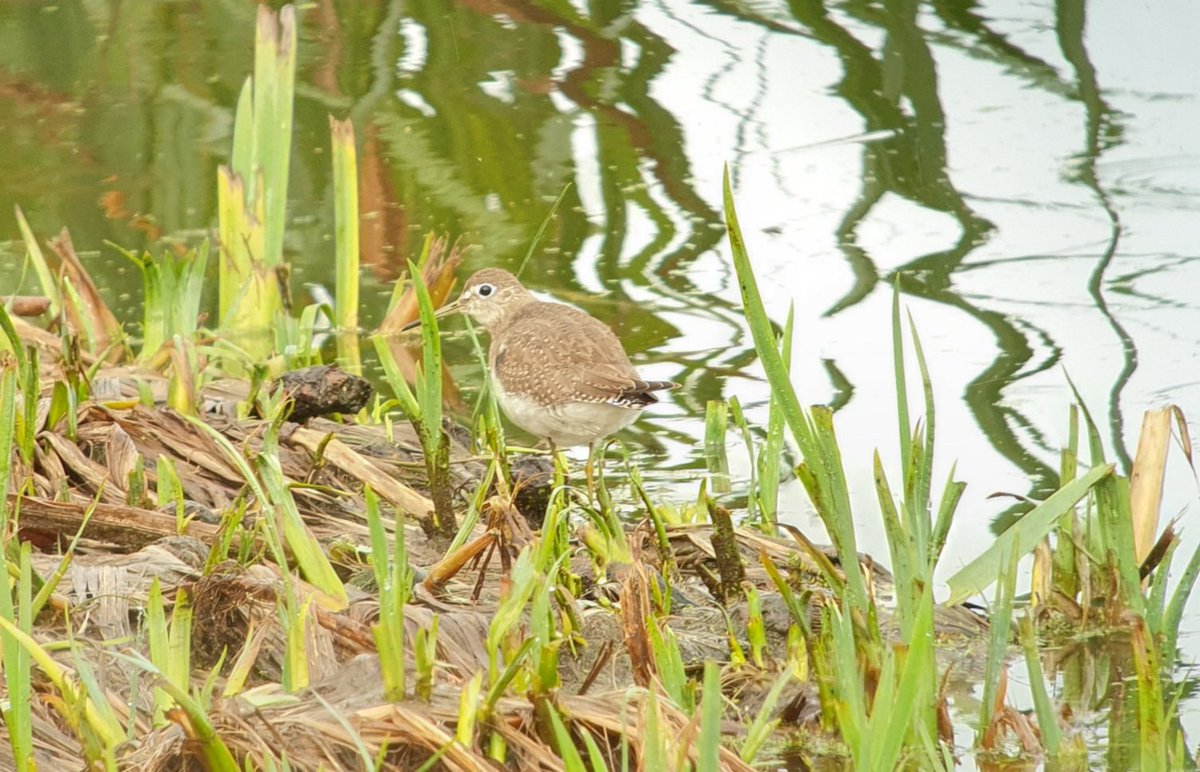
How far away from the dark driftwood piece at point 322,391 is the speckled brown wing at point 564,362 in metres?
0.59

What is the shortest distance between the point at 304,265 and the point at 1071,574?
4056 millimetres

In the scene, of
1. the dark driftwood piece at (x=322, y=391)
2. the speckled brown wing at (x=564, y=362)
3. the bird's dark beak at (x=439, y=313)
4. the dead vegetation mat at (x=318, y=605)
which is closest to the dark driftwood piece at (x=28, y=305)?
the dead vegetation mat at (x=318, y=605)

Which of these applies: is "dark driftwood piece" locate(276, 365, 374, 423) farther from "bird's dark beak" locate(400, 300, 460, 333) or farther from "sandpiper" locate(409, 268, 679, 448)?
"bird's dark beak" locate(400, 300, 460, 333)

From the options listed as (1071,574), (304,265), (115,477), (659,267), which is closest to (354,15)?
(304,265)

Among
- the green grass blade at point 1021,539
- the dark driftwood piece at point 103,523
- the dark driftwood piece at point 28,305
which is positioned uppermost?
the green grass blade at point 1021,539

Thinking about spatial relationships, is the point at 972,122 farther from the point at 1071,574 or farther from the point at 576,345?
the point at 1071,574

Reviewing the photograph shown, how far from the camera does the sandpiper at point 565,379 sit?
498 cm

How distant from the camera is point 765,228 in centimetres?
695

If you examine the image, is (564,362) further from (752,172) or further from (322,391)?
(752,172)

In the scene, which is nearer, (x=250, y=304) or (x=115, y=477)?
(x=115, y=477)

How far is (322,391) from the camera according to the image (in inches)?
188

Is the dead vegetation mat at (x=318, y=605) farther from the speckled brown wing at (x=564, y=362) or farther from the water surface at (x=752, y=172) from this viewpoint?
the water surface at (x=752, y=172)

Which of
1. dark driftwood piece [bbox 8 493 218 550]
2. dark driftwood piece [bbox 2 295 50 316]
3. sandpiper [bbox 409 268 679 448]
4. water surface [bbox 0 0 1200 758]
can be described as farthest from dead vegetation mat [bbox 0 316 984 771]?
water surface [bbox 0 0 1200 758]

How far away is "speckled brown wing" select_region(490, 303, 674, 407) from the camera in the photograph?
16.3 ft
